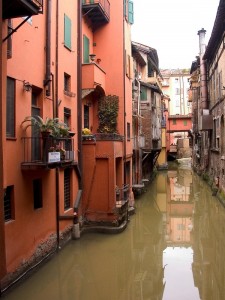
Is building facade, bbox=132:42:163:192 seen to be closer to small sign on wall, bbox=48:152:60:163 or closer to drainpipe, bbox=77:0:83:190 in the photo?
drainpipe, bbox=77:0:83:190

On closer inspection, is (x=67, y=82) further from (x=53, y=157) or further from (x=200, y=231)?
(x=200, y=231)

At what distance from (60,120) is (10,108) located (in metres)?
3.52

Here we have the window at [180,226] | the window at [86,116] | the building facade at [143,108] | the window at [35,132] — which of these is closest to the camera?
the window at [35,132]

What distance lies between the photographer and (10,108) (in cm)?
983

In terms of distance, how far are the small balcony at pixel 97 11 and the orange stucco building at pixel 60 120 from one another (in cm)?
5

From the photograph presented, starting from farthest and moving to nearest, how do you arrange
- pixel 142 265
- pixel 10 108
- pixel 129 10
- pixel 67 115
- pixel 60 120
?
1. pixel 129 10
2. pixel 67 115
3. pixel 60 120
4. pixel 142 265
5. pixel 10 108

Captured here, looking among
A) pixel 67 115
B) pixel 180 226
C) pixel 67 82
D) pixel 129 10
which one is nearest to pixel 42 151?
pixel 67 115

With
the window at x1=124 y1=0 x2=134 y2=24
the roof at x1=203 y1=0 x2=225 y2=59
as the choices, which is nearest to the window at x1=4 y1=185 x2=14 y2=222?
the window at x1=124 y1=0 x2=134 y2=24

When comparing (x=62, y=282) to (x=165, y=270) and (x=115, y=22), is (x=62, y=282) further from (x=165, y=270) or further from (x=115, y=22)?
(x=115, y=22)

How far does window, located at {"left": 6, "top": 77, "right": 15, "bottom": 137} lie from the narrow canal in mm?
4388

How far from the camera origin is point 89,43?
17688mm

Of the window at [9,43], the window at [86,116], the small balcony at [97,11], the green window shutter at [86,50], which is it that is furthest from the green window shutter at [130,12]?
the window at [9,43]

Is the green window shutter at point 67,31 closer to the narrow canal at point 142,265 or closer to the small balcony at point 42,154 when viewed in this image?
the small balcony at point 42,154

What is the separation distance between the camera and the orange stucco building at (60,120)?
9.68 meters
